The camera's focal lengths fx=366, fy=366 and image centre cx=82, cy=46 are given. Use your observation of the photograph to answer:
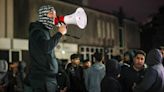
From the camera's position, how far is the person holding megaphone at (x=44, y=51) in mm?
4434

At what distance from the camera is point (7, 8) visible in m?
15.4

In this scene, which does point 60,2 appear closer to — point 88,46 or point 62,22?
point 88,46

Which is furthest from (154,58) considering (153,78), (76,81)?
(76,81)

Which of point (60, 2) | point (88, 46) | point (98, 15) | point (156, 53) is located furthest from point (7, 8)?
point (156, 53)

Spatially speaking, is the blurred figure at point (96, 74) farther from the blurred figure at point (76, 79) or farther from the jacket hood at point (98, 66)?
the blurred figure at point (76, 79)

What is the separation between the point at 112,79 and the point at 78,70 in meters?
2.04

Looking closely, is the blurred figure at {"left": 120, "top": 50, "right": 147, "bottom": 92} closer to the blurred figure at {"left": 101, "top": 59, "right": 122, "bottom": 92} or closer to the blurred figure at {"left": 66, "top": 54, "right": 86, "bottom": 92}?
the blurred figure at {"left": 101, "top": 59, "right": 122, "bottom": 92}

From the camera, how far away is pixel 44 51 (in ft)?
14.5

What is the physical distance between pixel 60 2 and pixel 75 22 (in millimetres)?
14318

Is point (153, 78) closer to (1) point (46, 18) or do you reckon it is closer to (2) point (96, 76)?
(1) point (46, 18)

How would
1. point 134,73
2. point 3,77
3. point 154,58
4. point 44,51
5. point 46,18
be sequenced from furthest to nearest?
point 3,77 < point 134,73 < point 154,58 < point 46,18 < point 44,51

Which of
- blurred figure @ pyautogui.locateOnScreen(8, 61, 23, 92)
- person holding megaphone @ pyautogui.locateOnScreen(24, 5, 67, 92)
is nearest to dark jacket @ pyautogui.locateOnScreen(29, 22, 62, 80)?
person holding megaphone @ pyautogui.locateOnScreen(24, 5, 67, 92)

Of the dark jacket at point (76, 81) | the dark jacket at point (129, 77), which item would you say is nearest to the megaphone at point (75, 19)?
the dark jacket at point (129, 77)

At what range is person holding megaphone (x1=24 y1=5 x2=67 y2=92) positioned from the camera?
4434 mm
